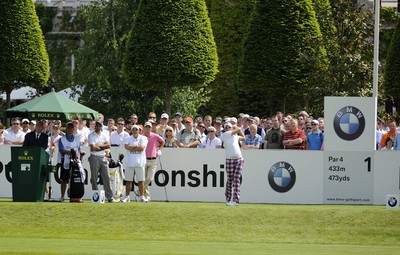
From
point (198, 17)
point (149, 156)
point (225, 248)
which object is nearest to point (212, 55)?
point (198, 17)

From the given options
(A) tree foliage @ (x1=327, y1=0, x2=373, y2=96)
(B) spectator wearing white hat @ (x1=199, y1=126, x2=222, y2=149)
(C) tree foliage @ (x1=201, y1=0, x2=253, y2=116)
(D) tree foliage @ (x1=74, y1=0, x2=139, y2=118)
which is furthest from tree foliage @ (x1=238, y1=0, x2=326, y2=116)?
(B) spectator wearing white hat @ (x1=199, y1=126, x2=222, y2=149)

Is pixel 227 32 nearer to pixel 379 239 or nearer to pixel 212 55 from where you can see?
pixel 212 55

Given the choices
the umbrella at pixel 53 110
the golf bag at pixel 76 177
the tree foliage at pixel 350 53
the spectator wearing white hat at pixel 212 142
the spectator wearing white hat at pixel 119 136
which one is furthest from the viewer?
the tree foliage at pixel 350 53

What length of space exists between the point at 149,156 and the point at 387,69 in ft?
52.8

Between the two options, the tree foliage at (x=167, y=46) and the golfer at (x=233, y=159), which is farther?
the tree foliage at (x=167, y=46)

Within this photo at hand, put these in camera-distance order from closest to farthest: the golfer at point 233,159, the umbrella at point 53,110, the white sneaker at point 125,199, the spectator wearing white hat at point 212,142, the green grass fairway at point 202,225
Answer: the green grass fairway at point 202,225, the golfer at point 233,159, the white sneaker at point 125,199, the umbrella at point 53,110, the spectator wearing white hat at point 212,142

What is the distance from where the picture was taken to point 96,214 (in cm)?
2641

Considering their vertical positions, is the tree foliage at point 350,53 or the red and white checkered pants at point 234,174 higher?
the tree foliage at point 350,53

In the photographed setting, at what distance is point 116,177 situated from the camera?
2839 cm

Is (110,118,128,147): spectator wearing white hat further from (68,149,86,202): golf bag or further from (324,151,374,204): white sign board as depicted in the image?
(324,151,374,204): white sign board

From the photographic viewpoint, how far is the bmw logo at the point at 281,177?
95.2ft

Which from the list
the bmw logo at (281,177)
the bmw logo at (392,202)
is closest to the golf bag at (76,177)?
the bmw logo at (281,177)

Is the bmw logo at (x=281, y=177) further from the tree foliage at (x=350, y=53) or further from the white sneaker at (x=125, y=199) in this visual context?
the tree foliage at (x=350, y=53)

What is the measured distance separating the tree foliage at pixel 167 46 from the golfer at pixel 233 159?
42.1ft
